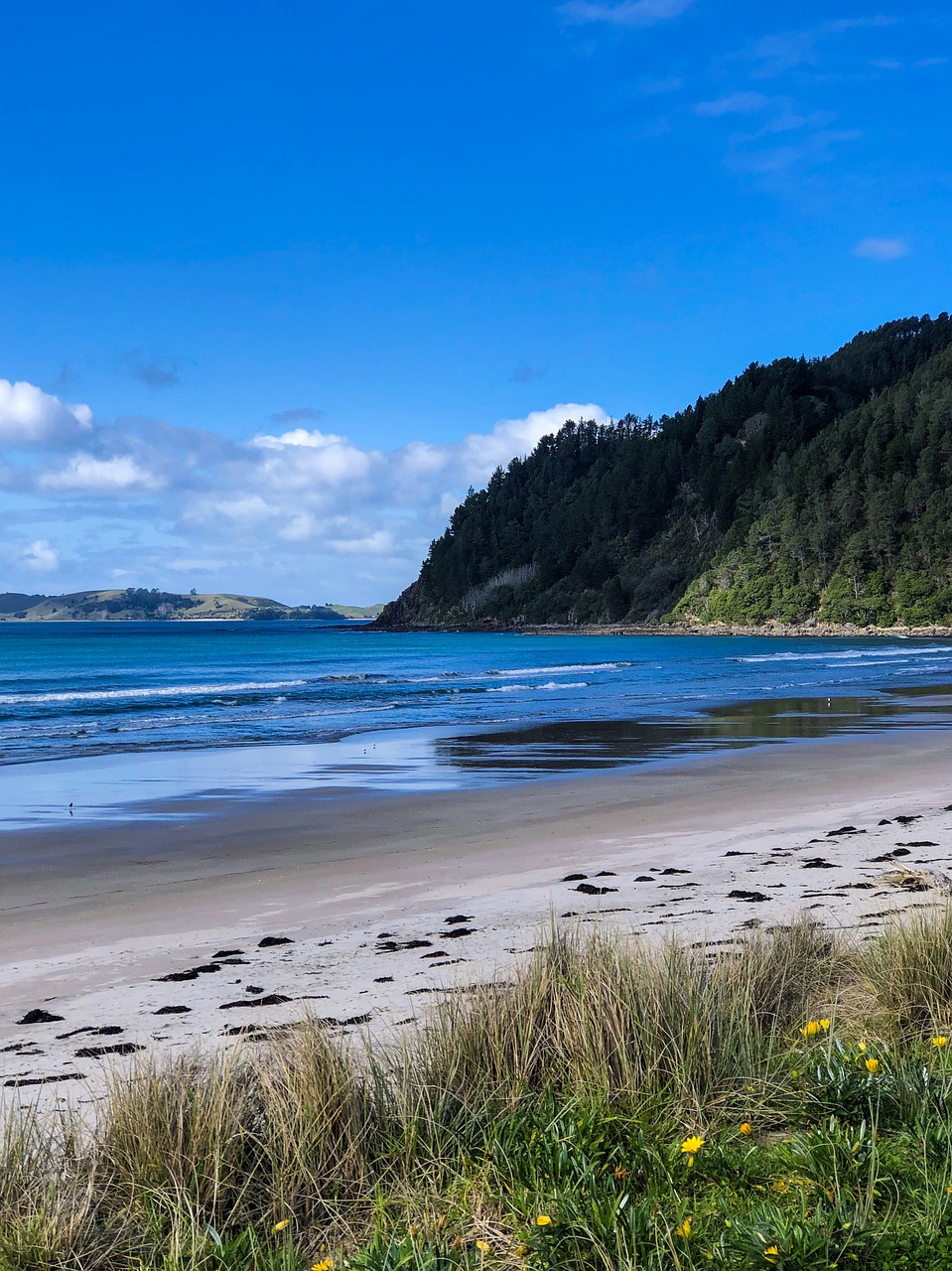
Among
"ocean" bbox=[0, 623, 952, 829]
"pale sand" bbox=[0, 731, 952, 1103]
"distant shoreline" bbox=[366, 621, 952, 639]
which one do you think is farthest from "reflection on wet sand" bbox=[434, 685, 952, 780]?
"distant shoreline" bbox=[366, 621, 952, 639]

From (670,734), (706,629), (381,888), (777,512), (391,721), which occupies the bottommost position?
(670,734)

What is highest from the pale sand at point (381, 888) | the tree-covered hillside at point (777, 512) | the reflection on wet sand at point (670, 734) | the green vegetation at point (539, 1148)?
the tree-covered hillside at point (777, 512)

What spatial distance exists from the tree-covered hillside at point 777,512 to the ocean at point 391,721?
223 feet

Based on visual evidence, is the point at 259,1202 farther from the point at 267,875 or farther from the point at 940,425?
the point at 940,425

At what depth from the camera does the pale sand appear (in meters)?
6.39

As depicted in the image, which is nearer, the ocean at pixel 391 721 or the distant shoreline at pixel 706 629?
the ocean at pixel 391 721

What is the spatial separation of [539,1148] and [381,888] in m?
6.45

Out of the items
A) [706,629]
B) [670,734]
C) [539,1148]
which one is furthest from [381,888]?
Answer: [706,629]

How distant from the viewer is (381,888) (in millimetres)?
10023

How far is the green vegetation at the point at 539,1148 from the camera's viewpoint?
3139mm

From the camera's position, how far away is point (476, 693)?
41.0 meters

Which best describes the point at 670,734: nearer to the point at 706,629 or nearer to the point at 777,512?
the point at 706,629

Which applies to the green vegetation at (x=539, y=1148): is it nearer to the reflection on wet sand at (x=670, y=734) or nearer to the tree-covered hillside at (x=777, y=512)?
the reflection on wet sand at (x=670, y=734)

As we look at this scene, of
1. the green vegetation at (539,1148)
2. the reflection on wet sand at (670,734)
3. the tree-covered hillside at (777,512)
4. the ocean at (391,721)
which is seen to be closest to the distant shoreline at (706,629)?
the tree-covered hillside at (777,512)
